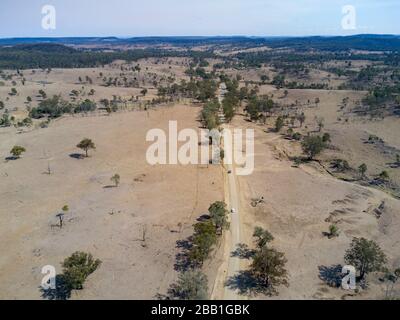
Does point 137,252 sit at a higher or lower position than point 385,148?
lower

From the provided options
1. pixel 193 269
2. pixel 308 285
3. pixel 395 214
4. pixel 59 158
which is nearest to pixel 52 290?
pixel 193 269

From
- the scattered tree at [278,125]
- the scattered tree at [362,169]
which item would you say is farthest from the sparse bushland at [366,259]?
the scattered tree at [278,125]

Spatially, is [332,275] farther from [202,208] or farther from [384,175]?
[384,175]

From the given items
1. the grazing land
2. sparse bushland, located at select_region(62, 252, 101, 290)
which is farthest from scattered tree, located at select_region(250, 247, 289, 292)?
sparse bushland, located at select_region(62, 252, 101, 290)

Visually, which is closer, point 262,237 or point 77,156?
point 262,237

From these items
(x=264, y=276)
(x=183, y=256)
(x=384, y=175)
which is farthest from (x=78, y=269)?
(x=384, y=175)

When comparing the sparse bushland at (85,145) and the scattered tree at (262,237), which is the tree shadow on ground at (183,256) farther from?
the sparse bushland at (85,145)

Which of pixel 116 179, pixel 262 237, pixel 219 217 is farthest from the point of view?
pixel 116 179

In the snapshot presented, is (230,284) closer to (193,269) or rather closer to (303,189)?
(193,269)
